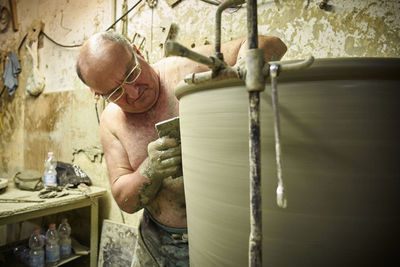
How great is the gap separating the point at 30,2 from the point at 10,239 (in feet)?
9.19

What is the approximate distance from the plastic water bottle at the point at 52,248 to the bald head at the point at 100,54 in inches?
61.9

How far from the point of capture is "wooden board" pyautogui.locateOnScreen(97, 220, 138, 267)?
1850 millimetres

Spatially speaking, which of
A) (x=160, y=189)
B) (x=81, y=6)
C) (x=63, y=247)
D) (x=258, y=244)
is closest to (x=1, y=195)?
(x=63, y=247)

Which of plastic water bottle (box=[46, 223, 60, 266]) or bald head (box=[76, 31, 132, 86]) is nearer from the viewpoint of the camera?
bald head (box=[76, 31, 132, 86])

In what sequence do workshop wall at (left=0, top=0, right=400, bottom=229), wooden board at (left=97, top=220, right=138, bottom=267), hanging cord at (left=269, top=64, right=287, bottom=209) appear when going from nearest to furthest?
hanging cord at (left=269, top=64, right=287, bottom=209), workshop wall at (left=0, top=0, right=400, bottom=229), wooden board at (left=97, top=220, right=138, bottom=267)

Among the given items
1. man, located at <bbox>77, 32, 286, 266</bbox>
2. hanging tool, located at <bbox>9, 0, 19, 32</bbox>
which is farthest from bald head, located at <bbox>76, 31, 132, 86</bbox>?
hanging tool, located at <bbox>9, 0, 19, 32</bbox>

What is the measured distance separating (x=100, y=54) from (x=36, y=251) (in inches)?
67.4

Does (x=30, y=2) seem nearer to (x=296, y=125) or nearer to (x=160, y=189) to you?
(x=160, y=189)

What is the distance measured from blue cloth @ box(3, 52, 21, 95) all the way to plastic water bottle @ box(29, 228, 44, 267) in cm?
190

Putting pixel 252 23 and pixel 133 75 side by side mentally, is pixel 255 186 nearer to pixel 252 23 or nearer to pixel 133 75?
pixel 252 23

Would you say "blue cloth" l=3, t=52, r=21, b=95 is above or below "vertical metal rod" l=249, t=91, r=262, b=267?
above

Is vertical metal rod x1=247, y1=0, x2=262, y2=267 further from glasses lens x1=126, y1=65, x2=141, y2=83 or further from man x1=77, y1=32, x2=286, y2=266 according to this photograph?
glasses lens x1=126, y1=65, x2=141, y2=83

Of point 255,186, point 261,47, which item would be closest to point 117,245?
point 261,47

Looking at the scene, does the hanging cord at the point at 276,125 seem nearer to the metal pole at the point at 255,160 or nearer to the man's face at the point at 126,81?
the metal pole at the point at 255,160
